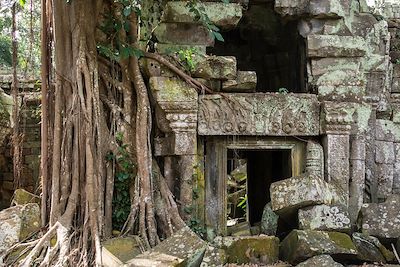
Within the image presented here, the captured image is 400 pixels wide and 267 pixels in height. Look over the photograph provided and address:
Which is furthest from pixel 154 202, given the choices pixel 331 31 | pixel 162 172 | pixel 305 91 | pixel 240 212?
pixel 240 212

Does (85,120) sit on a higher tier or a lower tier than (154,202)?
higher

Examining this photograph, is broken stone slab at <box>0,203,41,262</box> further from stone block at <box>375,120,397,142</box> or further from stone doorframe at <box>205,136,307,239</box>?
stone block at <box>375,120,397,142</box>

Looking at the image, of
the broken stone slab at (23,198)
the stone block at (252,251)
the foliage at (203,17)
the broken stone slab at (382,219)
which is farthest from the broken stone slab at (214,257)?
the broken stone slab at (23,198)

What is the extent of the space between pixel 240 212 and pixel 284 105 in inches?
253

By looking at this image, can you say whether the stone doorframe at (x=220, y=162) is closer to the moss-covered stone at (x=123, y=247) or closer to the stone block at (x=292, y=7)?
the moss-covered stone at (x=123, y=247)

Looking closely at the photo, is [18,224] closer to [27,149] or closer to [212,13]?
[212,13]

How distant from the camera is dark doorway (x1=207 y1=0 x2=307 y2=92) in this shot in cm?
751

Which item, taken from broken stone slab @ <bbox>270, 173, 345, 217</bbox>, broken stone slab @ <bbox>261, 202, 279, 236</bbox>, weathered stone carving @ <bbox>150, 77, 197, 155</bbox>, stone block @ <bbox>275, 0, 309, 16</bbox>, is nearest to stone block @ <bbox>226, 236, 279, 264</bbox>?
broken stone slab @ <bbox>270, 173, 345, 217</bbox>

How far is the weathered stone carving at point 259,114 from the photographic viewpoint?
20.2 feet

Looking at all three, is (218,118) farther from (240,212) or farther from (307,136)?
(240,212)

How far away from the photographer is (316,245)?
5.07m

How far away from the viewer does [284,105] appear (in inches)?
247

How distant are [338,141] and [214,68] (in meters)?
1.72

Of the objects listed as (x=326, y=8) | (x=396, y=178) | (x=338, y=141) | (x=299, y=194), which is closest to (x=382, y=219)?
(x=299, y=194)
